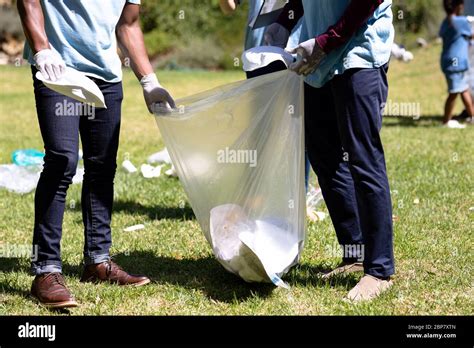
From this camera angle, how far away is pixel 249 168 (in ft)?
11.5

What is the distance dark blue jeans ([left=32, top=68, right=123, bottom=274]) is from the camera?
11.0ft

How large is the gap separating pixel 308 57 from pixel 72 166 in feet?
3.75

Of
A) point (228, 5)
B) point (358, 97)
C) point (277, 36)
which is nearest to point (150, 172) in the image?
point (228, 5)

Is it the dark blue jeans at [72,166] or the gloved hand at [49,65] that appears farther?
the dark blue jeans at [72,166]

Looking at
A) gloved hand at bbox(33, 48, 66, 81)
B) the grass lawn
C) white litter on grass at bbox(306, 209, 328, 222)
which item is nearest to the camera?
gloved hand at bbox(33, 48, 66, 81)

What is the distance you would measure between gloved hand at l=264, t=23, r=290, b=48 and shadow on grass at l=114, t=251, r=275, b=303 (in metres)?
1.20

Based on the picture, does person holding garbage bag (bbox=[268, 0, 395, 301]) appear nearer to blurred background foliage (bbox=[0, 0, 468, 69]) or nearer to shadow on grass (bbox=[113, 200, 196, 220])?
shadow on grass (bbox=[113, 200, 196, 220])

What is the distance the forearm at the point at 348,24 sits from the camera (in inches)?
125

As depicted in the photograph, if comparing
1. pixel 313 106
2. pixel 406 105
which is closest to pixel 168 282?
pixel 313 106

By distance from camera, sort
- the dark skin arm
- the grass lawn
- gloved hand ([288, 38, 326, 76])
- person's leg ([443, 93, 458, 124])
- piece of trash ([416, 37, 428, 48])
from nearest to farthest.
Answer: gloved hand ([288, 38, 326, 76]), the grass lawn, the dark skin arm, person's leg ([443, 93, 458, 124]), piece of trash ([416, 37, 428, 48])

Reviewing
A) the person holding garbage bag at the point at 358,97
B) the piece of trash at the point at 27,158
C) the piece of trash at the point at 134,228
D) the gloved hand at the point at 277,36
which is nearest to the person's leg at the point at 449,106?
the piece of trash at the point at 27,158

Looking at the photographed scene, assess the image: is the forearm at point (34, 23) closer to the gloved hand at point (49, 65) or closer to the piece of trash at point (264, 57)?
the gloved hand at point (49, 65)

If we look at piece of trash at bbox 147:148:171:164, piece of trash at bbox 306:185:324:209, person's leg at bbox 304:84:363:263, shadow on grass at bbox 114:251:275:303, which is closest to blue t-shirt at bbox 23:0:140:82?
person's leg at bbox 304:84:363:263

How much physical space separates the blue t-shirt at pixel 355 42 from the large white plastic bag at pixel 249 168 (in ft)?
0.68
